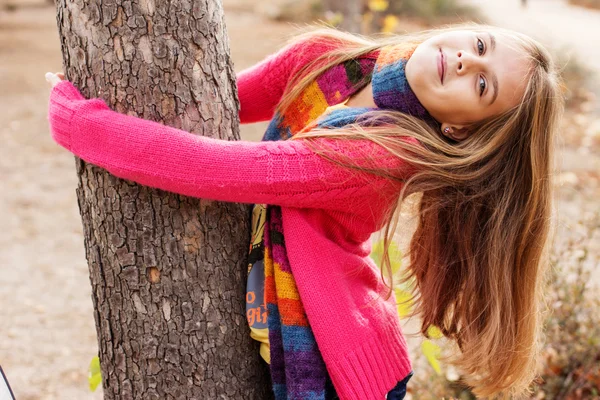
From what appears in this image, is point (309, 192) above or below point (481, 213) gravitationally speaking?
above

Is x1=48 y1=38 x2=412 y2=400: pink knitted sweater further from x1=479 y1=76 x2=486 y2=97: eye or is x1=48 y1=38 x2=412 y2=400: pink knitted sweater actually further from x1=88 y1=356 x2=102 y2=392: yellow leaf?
x1=88 y1=356 x2=102 y2=392: yellow leaf

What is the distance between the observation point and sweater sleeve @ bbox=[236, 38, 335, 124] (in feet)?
6.75

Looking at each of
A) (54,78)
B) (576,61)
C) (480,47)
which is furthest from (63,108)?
(576,61)

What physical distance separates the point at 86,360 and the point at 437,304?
2.32 m

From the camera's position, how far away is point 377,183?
170 centimetres

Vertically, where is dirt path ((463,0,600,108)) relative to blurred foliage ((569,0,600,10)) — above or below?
below

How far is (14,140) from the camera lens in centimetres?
662

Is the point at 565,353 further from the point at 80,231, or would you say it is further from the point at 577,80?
the point at 577,80

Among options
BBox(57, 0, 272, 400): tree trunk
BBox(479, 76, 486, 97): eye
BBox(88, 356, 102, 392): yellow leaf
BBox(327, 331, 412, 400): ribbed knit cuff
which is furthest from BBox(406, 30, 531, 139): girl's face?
BBox(88, 356, 102, 392): yellow leaf

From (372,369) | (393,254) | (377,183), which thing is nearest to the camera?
(377,183)

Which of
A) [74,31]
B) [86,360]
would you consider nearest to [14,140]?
[86,360]

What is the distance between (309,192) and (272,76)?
584 mm

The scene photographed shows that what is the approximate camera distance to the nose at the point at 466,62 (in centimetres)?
174

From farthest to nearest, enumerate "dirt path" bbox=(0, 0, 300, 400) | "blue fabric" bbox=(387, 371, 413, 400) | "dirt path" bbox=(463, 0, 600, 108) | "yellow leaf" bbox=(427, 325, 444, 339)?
1. "dirt path" bbox=(463, 0, 600, 108)
2. "dirt path" bbox=(0, 0, 300, 400)
3. "yellow leaf" bbox=(427, 325, 444, 339)
4. "blue fabric" bbox=(387, 371, 413, 400)
